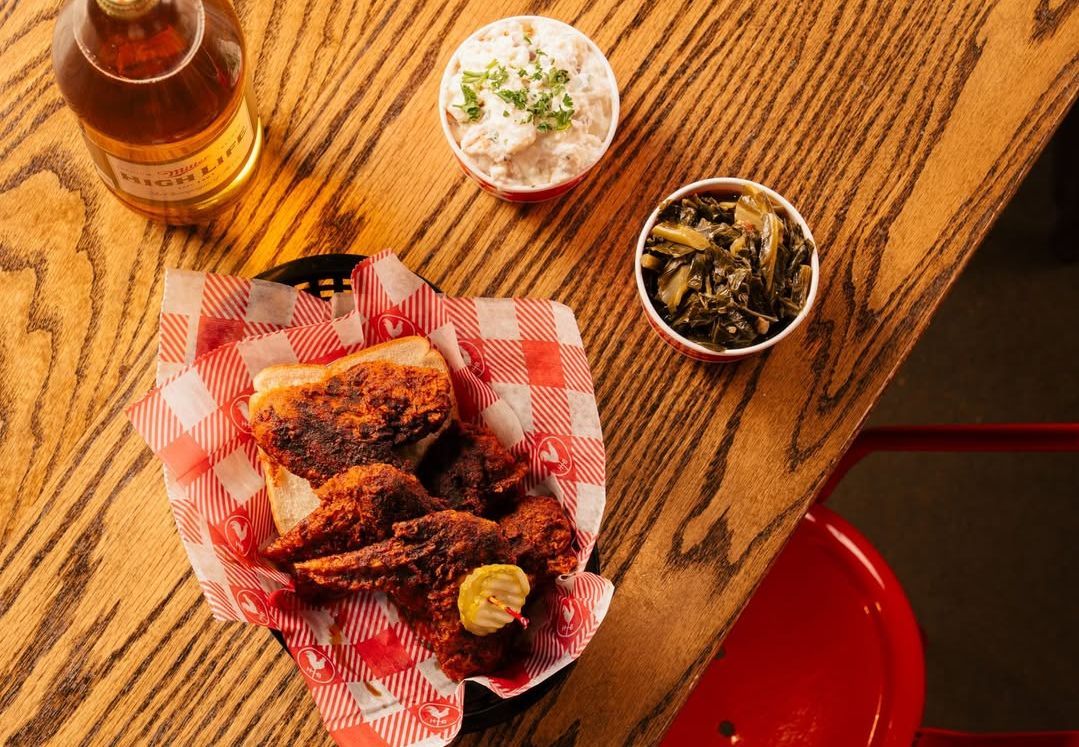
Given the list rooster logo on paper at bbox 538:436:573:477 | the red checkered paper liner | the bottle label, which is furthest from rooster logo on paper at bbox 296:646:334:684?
the bottle label

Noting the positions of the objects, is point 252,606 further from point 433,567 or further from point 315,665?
point 433,567

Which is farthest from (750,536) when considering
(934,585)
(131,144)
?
(934,585)

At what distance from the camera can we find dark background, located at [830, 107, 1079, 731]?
9.00 ft

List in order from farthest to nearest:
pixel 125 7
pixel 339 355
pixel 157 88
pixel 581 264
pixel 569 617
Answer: pixel 581 264, pixel 339 355, pixel 569 617, pixel 157 88, pixel 125 7

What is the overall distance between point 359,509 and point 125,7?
665 millimetres

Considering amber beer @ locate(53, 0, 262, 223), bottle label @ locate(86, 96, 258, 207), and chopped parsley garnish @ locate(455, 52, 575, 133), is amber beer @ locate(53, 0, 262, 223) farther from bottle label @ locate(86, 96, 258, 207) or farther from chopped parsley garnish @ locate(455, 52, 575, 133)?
chopped parsley garnish @ locate(455, 52, 575, 133)

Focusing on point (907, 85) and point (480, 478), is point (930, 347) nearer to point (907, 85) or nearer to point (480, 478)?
point (907, 85)

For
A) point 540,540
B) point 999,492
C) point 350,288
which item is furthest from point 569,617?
point 999,492

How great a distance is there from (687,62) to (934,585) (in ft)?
5.73

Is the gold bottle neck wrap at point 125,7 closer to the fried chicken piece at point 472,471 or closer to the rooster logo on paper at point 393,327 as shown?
the rooster logo on paper at point 393,327

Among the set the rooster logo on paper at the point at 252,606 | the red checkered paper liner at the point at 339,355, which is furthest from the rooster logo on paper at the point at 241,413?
the rooster logo on paper at the point at 252,606

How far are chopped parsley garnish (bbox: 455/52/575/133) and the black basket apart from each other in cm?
28

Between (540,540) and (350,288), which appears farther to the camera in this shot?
(350,288)

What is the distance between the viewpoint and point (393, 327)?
1487 mm
